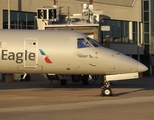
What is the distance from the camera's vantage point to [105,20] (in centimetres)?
5419

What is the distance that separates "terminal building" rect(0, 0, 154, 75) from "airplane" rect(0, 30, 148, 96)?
21.4 m

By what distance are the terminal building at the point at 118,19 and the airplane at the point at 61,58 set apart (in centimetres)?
2139

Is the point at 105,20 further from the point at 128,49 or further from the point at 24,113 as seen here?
the point at 24,113

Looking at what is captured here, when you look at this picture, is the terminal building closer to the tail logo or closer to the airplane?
the airplane

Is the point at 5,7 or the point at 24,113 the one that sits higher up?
the point at 5,7

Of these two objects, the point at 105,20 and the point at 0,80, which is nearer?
the point at 0,80

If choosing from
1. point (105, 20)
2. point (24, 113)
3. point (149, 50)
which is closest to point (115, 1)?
point (105, 20)

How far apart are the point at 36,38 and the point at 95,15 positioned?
24576mm

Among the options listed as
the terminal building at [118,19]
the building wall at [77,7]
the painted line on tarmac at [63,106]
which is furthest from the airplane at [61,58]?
the terminal building at [118,19]

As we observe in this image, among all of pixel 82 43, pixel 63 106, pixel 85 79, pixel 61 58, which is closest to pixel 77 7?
pixel 85 79

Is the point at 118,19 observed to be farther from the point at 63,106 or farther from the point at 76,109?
the point at 76,109

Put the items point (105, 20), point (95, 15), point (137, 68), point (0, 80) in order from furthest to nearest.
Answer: point (105, 20)
point (95, 15)
point (0, 80)
point (137, 68)

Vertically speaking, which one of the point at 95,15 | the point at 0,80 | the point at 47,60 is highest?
the point at 95,15

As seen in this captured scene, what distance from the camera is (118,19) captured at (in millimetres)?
56625
